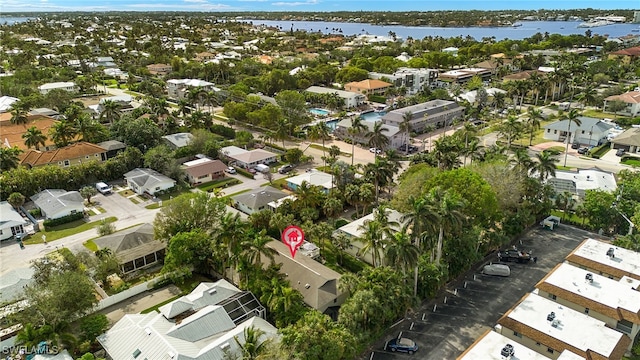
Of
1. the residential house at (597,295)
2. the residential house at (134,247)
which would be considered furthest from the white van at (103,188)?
the residential house at (597,295)

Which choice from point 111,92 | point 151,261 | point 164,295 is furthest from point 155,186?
point 111,92

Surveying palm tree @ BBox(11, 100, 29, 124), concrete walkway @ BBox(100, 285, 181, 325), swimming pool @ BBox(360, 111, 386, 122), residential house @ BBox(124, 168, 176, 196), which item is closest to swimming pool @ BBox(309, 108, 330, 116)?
swimming pool @ BBox(360, 111, 386, 122)

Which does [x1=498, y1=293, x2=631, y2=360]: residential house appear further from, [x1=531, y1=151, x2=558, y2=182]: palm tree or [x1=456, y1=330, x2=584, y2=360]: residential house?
[x1=531, y1=151, x2=558, y2=182]: palm tree

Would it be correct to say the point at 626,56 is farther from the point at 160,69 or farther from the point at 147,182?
the point at 147,182

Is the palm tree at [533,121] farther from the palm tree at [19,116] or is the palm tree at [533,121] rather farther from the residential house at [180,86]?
the palm tree at [19,116]

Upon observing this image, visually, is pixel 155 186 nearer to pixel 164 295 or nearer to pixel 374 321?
pixel 164 295
